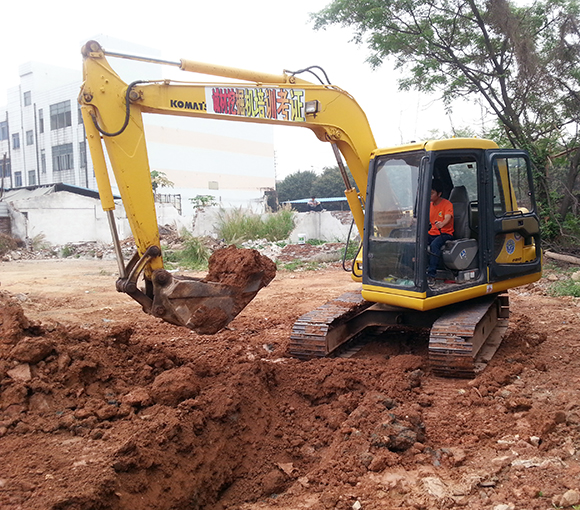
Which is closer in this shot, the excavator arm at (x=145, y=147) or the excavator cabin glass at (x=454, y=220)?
the excavator arm at (x=145, y=147)

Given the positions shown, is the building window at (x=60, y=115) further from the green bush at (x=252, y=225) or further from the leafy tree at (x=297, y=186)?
the leafy tree at (x=297, y=186)

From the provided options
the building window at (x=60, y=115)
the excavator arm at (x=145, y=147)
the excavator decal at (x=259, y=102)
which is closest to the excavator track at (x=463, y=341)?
the excavator arm at (x=145, y=147)

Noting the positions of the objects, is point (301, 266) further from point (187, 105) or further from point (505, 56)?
point (187, 105)

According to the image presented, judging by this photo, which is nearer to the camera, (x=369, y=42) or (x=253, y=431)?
(x=253, y=431)

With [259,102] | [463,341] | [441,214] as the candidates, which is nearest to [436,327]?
[463,341]

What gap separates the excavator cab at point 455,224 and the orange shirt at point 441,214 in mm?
145

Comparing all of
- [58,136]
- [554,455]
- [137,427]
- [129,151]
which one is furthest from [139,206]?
[58,136]

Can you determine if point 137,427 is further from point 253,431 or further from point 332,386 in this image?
point 332,386

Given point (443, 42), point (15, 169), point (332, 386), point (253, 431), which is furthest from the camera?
point (15, 169)

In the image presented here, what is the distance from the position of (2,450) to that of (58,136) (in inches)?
1478

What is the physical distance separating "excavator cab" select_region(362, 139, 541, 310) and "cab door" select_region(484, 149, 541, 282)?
0.04 ft

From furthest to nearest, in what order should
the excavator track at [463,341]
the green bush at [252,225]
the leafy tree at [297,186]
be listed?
1. the leafy tree at [297,186]
2. the green bush at [252,225]
3. the excavator track at [463,341]

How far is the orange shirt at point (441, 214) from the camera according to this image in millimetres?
5766

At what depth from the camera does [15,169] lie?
41.4 metres
